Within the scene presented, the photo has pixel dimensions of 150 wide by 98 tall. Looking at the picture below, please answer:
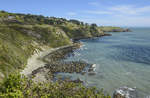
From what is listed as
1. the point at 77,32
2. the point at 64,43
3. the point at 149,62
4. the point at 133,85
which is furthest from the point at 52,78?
the point at 77,32

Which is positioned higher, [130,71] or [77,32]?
[77,32]

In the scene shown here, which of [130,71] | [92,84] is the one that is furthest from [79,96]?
[130,71]

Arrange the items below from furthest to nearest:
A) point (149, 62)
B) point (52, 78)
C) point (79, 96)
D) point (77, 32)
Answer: point (77, 32)
point (149, 62)
point (52, 78)
point (79, 96)

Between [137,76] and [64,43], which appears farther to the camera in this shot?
[64,43]

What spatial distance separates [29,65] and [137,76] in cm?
5090

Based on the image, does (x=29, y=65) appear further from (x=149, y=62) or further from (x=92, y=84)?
(x=149, y=62)

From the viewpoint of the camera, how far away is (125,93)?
4112cm

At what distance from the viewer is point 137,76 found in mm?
53188

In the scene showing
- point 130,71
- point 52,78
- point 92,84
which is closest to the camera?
point 92,84

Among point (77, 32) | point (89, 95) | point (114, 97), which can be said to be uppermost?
point (77, 32)

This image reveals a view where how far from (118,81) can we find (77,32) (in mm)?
139874

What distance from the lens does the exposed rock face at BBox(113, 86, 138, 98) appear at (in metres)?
39.3

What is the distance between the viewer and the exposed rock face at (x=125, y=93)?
39312 mm

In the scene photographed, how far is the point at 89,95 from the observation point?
97.7 ft
